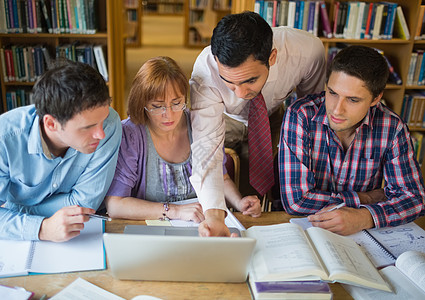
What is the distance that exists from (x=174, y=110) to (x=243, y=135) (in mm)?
810

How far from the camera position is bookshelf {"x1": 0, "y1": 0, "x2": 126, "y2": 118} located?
3.49m

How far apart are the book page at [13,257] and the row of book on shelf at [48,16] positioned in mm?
2570

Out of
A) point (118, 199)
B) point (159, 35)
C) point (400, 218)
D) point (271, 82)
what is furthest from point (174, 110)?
point (159, 35)

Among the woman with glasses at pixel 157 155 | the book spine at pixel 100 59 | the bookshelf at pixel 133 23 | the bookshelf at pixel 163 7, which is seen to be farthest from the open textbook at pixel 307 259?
the bookshelf at pixel 163 7

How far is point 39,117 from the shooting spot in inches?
52.2

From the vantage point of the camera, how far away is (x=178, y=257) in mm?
1096

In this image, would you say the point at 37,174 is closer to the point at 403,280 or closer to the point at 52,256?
the point at 52,256

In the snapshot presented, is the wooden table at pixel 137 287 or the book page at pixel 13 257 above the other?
the book page at pixel 13 257

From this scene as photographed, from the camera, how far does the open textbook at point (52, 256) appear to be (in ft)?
3.90

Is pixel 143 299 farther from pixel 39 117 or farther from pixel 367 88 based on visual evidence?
pixel 367 88

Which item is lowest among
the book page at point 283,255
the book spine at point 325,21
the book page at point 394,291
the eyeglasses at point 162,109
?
the book page at point 394,291

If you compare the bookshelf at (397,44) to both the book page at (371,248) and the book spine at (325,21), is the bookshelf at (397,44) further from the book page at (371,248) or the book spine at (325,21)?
the book page at (371,248)

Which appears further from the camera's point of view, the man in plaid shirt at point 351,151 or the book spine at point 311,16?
the book spine at point 311,16

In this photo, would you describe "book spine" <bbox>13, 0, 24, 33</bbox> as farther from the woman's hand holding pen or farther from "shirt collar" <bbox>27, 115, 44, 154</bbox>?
the woman's hand holding pen
